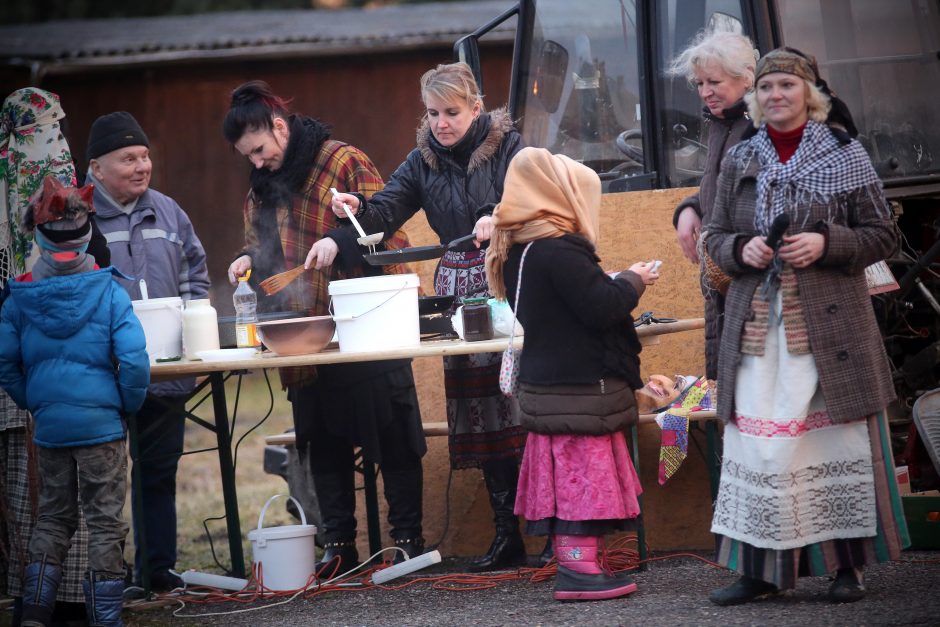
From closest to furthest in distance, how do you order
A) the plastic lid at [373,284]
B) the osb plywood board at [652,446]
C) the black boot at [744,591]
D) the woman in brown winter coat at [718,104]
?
the black boot at [744,591]
the woman in brown winter coat at [718,104]
the plastic lid at [373,284]
the osb plywood board at [652,446]

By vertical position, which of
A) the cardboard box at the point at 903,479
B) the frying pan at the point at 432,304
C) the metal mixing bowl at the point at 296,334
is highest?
the frying pan at the point at 432,304

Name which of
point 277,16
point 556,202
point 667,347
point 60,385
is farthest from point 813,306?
point 277,16

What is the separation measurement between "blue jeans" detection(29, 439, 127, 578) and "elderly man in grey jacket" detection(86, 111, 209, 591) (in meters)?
0.86

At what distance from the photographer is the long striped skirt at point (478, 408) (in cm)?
530

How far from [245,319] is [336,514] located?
40.2 inches

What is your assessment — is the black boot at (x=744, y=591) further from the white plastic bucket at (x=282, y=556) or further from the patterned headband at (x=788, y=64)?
the white plastic bucket at (x=282, y=556)

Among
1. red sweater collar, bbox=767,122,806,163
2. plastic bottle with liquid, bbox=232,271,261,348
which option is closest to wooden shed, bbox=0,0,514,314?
plastic bottle with liquid, bbox=232,271,261,348

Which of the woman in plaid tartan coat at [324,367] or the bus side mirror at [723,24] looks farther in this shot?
the woman in plaid tartan coat at [324,367]

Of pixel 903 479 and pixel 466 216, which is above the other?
pixel 466 216

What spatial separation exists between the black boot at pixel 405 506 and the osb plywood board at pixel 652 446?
511 millimetres

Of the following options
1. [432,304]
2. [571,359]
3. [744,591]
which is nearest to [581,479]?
[571,359]

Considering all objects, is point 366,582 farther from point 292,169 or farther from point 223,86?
point 223,86

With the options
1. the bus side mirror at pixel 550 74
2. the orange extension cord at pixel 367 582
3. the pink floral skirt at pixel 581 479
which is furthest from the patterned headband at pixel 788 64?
the bus side mirror at pixel 550 74

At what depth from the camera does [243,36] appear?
13570 mm
